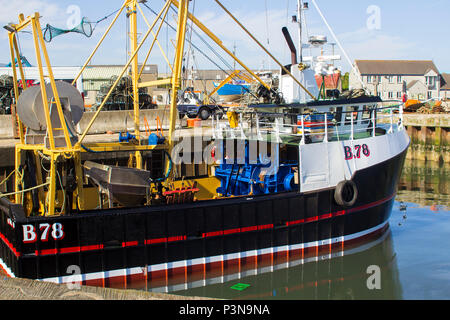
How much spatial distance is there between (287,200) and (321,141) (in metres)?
2.31

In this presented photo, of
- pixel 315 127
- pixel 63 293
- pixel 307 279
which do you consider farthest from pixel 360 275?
pixel 63 293

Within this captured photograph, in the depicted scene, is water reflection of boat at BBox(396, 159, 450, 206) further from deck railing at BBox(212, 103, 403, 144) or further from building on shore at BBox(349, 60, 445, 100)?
building on shore at BBox(349, 60, 445, 100)

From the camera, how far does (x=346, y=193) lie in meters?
12.0

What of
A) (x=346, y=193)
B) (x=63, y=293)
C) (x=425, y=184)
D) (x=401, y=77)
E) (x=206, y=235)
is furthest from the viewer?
(x=401, y=77)

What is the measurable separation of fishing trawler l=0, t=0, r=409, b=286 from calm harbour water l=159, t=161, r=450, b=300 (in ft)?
1.30

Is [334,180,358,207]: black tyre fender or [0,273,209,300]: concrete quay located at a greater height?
[334,180,358,207]: black tyre fender

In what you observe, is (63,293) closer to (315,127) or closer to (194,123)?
(315,127)

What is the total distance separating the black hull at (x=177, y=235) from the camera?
948cm

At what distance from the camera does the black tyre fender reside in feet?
39.0

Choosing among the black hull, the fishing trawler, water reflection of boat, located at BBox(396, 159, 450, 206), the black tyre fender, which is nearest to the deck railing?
the fishing trawler

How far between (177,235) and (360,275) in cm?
503

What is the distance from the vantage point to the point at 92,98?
4628 cm

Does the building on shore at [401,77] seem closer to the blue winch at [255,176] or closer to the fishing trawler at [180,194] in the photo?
the fishing trawler at [180,194]

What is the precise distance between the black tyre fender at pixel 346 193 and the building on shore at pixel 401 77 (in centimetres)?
5998
